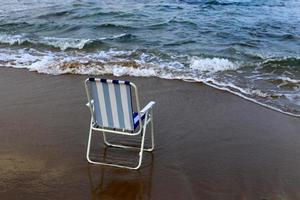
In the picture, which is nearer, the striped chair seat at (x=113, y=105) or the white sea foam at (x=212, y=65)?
the striped chair seat at (x=113, y=105)

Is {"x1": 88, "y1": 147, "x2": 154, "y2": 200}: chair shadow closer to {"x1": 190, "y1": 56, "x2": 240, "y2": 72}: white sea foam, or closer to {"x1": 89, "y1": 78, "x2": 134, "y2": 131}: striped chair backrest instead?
{"x1": 89, "y1": 78, "x2": 134, "y2": 131}: striped chair backrest

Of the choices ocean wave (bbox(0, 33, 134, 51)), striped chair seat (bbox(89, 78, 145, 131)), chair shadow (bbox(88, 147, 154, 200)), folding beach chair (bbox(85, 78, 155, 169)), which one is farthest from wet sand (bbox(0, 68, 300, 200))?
ocean wave (bbox(0, 33, 134, 51))


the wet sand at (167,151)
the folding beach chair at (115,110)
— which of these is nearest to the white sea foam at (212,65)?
the wet sand at (167,151)

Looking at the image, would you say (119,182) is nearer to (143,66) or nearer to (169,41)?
(143,66)

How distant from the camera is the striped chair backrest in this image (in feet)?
14.1

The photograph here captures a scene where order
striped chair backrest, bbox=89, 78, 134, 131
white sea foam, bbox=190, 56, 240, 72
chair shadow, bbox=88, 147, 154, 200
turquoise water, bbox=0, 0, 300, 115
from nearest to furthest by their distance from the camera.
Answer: chair shadow, bbox=88, 147, 154, 200 < striped chair backrest, bbox=89, 78, 134, 131 < turquoise water, bbox=0, 0, 300, 115 < white sea foam, bbox=190, 56, 240, 72

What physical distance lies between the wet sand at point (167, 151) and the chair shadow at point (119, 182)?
1 centimetres

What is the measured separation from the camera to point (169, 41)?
35.3 feet

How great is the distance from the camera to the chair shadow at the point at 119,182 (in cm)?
411

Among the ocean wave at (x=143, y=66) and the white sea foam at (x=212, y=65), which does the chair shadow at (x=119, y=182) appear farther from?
the white sea foam at (x=212, y=65)

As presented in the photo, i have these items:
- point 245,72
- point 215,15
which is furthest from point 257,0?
point 245,72

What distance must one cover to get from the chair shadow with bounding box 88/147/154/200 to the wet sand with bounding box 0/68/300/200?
0.03 feet

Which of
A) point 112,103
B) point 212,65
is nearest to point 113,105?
point 112,103

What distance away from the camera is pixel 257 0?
17250 millimetres
